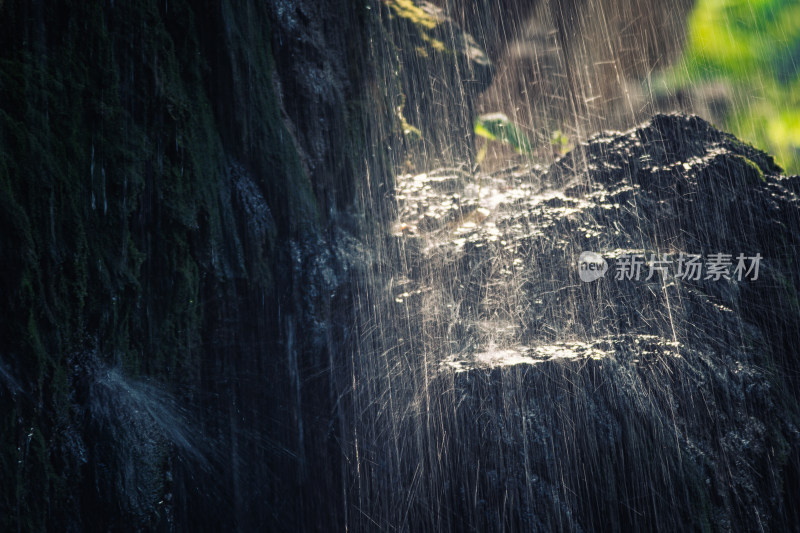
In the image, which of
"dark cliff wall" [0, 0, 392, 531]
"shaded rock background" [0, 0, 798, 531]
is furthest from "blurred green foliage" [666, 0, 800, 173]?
"dark cliff wall" [0, 0, 392, 531]

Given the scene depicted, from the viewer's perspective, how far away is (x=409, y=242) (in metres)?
4.57

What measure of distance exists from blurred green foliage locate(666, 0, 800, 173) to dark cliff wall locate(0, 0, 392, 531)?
7820 millimetres

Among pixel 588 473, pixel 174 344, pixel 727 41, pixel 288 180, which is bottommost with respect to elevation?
pixel 588 473

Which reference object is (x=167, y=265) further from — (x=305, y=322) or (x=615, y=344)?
(x=615, y=344)

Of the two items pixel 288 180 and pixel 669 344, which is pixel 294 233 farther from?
pixel 669 344

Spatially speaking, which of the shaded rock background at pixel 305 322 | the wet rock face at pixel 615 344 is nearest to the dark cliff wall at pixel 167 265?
the shaded rock background at pixel 305 322

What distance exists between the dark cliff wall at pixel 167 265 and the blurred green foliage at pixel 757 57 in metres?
7.82

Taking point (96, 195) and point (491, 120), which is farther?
point (491, 120)

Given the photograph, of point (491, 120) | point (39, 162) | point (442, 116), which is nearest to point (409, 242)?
point (39, 162)

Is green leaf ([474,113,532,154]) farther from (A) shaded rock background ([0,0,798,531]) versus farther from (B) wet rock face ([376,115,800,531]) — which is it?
(A) shaded rock background ([0,0,798,531])

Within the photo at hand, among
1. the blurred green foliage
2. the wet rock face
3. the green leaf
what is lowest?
the wet rock face

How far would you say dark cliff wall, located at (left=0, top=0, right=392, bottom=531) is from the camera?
2469 millimetres

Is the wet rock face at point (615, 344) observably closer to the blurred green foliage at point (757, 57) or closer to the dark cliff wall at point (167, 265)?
the dark cliff wall at point (167, 265)

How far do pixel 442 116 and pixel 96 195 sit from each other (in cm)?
514
